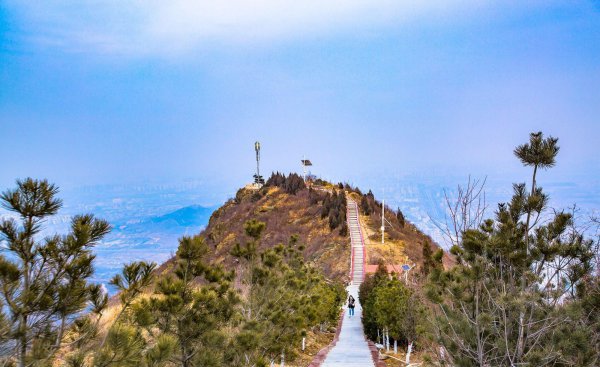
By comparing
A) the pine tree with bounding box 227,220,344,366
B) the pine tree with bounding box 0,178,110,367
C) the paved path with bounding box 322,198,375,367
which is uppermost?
the pine tree with bounding box 0,178,110,367

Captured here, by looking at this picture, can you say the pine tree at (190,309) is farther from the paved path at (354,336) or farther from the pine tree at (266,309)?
the paved path at (354,336)

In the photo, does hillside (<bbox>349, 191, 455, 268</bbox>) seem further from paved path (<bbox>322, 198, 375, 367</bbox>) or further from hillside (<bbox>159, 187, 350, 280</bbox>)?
hillside (<bbox>159, 187, 350, 280</bbox>)

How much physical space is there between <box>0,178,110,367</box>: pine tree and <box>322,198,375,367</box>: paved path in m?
13.5

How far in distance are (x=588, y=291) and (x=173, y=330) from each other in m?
6.12

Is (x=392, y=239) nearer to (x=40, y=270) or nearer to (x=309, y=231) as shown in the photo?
(x=309, y=231)

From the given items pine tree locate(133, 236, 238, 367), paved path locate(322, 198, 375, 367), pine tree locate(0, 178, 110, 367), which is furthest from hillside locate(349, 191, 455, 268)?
pine tree locate(0, 178, 110, 367)

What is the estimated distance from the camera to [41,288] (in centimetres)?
427

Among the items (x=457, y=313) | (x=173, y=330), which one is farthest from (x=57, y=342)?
(x=457, y=313)

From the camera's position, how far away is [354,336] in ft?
83.8

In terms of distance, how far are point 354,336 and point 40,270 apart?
22901 millimetres

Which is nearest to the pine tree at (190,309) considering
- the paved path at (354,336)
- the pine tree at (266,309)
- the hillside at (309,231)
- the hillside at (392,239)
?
the pine tree at (266,309)

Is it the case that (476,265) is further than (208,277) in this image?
No

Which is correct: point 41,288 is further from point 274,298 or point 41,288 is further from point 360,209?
point 360,209

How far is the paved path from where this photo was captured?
1766 centimetres
